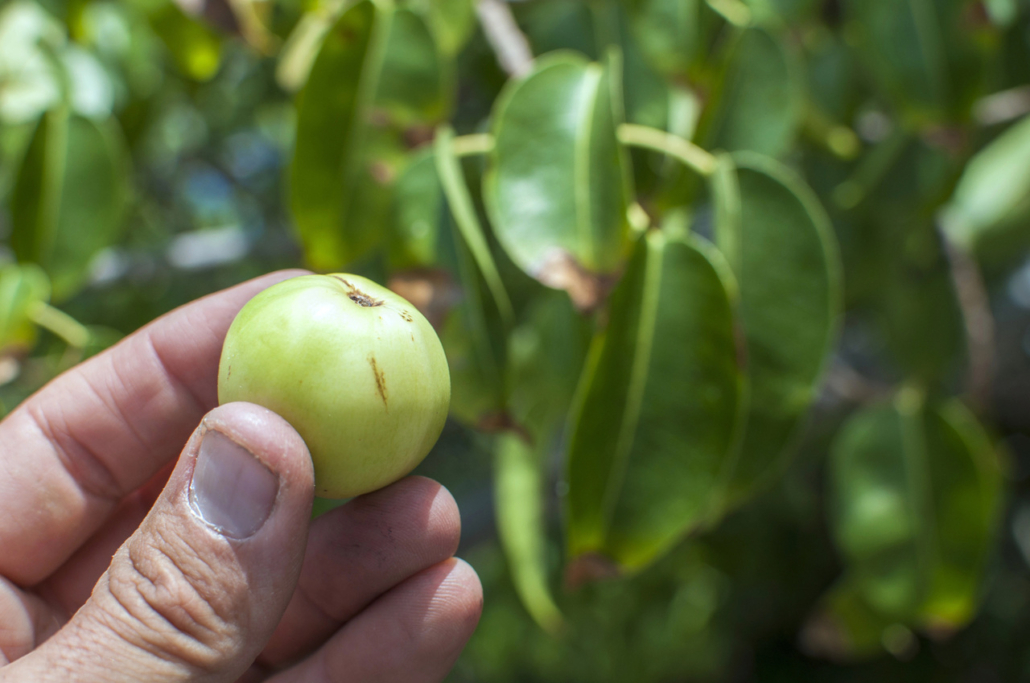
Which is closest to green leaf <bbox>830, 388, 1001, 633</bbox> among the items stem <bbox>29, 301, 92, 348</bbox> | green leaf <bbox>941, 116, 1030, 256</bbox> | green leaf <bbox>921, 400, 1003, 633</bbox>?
green leaf <bbox>921, 400, 1003, 633</bbox>

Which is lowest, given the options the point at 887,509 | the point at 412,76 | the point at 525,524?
the point at 887,509

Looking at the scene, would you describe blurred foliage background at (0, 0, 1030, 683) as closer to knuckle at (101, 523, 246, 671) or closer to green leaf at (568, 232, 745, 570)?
green leaf at (568, 232, 745, 570)

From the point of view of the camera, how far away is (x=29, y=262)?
1203 millimetres

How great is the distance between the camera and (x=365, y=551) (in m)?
0.88

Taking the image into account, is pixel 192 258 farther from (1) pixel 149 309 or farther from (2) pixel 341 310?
(2) pixel 341 310

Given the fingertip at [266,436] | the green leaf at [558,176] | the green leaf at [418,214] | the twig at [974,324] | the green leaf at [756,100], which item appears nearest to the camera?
the fingertip at [266,436]

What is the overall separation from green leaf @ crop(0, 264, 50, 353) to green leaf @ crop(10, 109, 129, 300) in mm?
75

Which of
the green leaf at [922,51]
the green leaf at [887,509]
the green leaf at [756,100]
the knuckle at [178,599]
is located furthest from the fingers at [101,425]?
the green leaf at [887,509]

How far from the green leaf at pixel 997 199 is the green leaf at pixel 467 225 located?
1.16 m

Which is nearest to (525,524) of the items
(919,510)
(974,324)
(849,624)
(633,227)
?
(633,227)

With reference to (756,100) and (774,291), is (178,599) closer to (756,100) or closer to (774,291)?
(774,291)

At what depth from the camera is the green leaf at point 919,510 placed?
1246 millimetres

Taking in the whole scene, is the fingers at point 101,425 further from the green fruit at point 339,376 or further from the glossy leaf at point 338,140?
the green fruit at point 339,376

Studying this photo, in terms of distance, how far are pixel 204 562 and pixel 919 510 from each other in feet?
3.89
